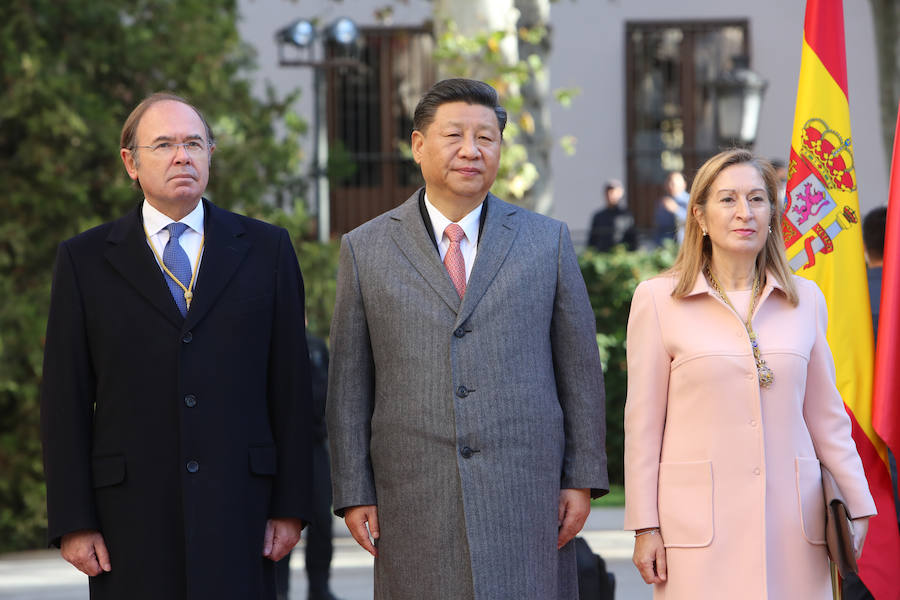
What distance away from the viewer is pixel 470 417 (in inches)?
163

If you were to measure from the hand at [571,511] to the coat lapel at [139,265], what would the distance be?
127 centimetres

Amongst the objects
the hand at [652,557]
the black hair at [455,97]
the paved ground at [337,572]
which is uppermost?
the black hair at [455,97]

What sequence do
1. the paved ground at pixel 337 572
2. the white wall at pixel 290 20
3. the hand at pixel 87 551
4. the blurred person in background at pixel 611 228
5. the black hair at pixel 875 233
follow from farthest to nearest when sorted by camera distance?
1. the white wall at pixel 290 20
2. the blurred person in background at pixel 611 228
3. the paved ground at pixel 337 572
4. the black hair at pixel 875 233
5. the hand at pixel 87 551

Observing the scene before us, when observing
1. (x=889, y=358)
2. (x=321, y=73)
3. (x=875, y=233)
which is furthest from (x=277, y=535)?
(x=321, y=73)

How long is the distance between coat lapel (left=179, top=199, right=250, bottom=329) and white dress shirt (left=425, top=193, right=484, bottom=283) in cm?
59

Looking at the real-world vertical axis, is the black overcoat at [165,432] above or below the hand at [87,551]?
above

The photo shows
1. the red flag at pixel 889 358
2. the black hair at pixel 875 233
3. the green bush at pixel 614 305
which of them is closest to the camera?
the red flag at pixel 889 358

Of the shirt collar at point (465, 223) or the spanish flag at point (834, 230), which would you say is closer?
the shirt collar at point (465, 223)

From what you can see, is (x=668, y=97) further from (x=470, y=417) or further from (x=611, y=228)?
(x=470, y=417)

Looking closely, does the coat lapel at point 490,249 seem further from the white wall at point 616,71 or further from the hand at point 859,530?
the white wall at point 616,71

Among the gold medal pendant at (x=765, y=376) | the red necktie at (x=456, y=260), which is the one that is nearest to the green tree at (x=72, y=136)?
the red necktie at (x=456, y=260)

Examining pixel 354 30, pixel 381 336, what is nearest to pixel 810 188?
pixel 381 336

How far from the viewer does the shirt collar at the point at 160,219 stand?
4.31 metres

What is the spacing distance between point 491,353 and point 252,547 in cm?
91
